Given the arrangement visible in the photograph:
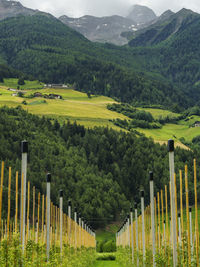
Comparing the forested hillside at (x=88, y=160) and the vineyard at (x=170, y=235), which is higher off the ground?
the forested hillside at (x=88, y=160)

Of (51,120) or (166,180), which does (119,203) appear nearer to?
(166,180)

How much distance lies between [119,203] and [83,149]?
37.0 meters

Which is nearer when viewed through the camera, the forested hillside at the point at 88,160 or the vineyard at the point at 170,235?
the vineyard at the point at 170,235

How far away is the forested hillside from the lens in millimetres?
138500

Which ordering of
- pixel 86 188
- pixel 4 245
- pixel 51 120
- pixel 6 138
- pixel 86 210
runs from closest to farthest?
pixel 4 245, pixel 86 210, pixel 86 188, pixel 6 138, pixel 51 120

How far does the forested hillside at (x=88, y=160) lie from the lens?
138500 millimetres

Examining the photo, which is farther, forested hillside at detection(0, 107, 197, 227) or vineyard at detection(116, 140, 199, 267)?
forested hillside at detection(0, 107, 197, 227)

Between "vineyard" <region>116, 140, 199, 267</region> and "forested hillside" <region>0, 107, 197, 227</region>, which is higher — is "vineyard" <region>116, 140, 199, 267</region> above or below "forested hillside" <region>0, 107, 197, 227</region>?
below

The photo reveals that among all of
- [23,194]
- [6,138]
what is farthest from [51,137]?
[23,194]

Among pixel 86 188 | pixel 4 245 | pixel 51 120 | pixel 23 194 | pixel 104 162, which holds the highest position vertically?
pixel 51 120

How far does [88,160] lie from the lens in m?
172

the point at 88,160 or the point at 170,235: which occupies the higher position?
the point at 88,160

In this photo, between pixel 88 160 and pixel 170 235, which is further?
pixel 88 160

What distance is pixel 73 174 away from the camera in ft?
491
